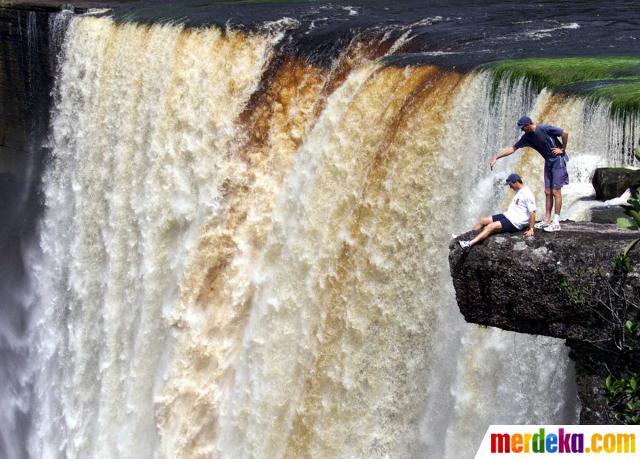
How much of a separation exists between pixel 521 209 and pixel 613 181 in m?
1.43

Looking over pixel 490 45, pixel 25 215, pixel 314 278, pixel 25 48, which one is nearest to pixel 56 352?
pixel 25 215

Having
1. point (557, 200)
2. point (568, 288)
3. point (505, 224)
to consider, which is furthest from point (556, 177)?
point (568, 288)

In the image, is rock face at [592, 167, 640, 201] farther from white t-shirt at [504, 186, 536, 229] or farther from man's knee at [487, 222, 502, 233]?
man's knee at [487, 222, 502, 233]

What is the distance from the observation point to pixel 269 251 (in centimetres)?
1650

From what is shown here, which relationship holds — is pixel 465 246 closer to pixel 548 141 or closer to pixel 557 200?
pixel 557 200

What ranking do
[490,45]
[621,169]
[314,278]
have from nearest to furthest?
[621,169]
[314,278]
[490,45]

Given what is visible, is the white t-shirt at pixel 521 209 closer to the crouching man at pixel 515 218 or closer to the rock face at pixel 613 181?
the crouching man at pixel 515 218

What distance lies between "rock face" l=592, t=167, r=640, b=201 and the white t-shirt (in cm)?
131

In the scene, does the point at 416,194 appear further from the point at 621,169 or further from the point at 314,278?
the point at 621,169

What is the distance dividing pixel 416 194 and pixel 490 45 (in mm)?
4169

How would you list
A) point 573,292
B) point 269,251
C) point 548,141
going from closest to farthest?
point 573,292 → point 548,141 → point 269,251

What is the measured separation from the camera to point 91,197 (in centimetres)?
2220

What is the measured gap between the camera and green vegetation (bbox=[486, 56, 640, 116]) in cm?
1184

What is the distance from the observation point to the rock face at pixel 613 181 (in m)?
10.4
